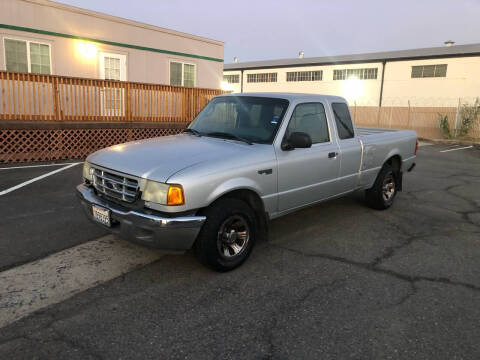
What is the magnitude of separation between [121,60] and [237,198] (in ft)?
38.1

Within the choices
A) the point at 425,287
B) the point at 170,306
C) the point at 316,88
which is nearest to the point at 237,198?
the point at 170,306

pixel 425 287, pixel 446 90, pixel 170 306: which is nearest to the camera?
pixel 170 306

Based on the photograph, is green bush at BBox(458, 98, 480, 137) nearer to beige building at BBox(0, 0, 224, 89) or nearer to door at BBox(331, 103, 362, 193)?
beige building at BBox(0, 0, 224, 89)

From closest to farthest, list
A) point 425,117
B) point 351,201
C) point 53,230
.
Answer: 1. point 53,230
2. point 351,201
3. point 425,117

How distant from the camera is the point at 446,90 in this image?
27344mm

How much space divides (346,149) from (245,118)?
1524 mm

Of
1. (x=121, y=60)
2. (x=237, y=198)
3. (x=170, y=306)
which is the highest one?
(x=121, y=60)

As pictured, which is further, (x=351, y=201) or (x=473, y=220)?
(x=351, y=201)

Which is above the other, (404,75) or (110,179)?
(404,75)

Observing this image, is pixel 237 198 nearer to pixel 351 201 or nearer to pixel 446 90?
pixel 351 201

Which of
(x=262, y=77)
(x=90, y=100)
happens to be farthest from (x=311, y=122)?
(x=262, y=77)

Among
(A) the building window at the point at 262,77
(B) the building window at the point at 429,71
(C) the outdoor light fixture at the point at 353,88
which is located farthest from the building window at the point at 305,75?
(B) the building window at the point at 429,71

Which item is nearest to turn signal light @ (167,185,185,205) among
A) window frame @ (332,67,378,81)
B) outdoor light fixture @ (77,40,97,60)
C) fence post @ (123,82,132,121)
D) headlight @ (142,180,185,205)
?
headlight @ (142,180,185,205)

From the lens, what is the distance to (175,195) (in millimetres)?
3342
